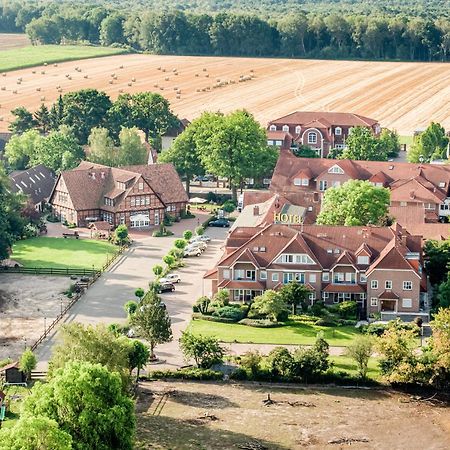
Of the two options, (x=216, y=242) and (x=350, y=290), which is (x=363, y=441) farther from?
(x=216, y=242)

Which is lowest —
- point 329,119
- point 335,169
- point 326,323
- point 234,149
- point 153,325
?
point 326,323

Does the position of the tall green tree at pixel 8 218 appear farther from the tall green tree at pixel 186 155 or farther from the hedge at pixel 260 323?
the hedge at pixel 260 323

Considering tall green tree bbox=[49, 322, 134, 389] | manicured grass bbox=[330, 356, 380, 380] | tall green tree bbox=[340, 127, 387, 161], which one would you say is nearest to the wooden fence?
tall green tree bbox=[49, 322, 134, 389]

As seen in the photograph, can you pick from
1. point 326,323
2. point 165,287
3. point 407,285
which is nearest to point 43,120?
point 165,287

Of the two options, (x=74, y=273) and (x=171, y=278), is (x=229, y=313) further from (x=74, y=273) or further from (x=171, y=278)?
(x=74, y=273)

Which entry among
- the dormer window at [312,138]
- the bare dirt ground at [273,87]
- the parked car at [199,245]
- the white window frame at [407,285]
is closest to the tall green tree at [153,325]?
the white window frame at [407,285]

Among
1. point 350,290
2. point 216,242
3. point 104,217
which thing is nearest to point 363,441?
point 350,290

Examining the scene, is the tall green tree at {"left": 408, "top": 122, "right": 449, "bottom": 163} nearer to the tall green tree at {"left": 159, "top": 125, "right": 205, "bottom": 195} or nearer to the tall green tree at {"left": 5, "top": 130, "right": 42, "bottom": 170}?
the tall green tree at {"left": 159, "top": 125, "right": 205, "bottom": 195}
